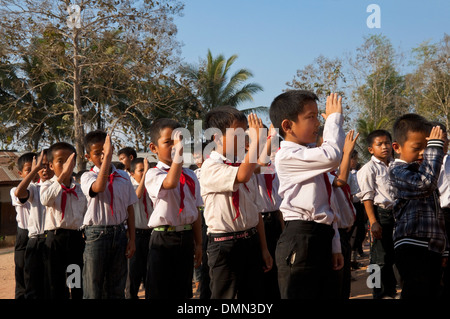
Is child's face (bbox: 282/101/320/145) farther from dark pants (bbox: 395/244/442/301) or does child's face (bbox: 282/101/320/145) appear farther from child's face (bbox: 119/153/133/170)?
child's face (bbox: 119/153/133/170)

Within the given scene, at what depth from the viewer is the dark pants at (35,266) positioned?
5754 mm

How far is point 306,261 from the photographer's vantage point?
3008 mm

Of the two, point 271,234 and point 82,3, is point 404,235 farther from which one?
point 82,3

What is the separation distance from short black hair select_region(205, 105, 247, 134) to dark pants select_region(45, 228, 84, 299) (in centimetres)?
257

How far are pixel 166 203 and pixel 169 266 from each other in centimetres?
56

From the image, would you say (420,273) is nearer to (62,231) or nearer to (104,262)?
(104,262)

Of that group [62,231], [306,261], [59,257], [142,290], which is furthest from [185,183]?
[142,290]

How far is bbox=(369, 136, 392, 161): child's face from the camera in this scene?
6004mm

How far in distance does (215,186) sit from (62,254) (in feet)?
8.83

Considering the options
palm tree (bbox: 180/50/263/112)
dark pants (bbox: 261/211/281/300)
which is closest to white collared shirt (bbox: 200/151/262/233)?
dark pants (bbox: 261/211/281/300)

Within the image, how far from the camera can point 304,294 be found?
3.01 metres

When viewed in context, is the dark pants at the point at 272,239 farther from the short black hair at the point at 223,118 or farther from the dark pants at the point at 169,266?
the short black hair at the point at 223,118

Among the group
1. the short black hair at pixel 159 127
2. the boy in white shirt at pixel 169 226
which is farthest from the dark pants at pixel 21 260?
the short black hair at pixel 159 127

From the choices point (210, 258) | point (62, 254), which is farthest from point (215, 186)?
point (62, 254)
